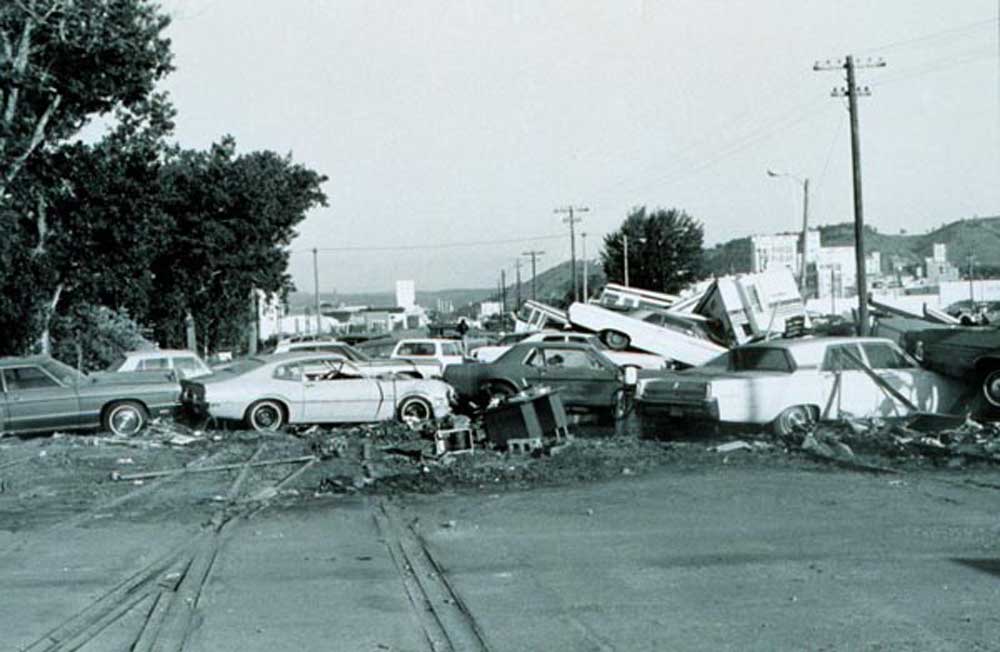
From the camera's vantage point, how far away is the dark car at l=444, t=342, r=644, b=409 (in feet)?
64.2

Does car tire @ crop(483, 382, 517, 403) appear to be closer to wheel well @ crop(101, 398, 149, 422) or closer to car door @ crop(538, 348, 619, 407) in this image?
car door @ crop(538, 348, 619, 407)

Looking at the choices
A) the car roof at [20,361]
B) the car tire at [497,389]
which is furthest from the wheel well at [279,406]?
the car roof at [20,361]

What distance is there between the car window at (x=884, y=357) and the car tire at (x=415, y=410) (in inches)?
265

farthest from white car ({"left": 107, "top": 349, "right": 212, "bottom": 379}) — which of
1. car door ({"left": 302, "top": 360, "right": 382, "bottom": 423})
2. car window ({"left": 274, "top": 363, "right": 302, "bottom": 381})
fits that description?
car door ({"left": 302, "top": 360, "right": 382, "bottom": 423})

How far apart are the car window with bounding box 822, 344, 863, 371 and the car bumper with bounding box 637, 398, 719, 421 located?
179 centimetres

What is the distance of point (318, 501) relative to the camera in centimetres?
1176

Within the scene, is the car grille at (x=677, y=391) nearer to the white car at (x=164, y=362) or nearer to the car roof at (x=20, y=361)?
the car roof at (x=20, y=361)

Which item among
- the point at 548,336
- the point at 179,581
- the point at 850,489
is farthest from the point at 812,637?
the point at 548,336

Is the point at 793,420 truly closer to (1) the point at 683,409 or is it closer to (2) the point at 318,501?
(1) the point at 683,409

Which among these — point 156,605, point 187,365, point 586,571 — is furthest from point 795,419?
point 187,365

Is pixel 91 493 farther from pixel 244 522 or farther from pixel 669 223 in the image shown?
pixel 669 223

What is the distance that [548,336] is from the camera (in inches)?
1111

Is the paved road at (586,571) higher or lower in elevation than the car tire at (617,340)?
lower

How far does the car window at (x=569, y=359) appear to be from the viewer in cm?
1988
